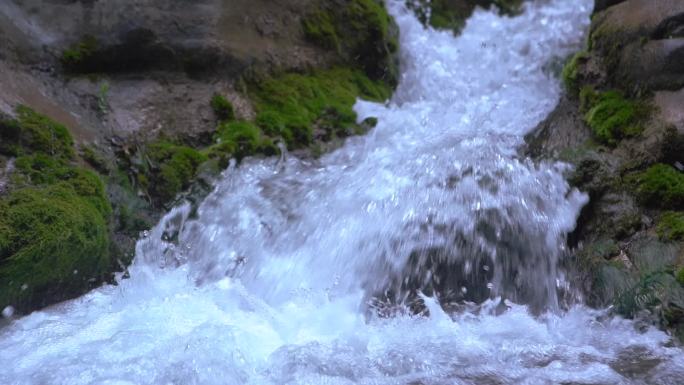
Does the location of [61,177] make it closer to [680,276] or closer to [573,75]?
[680,276]

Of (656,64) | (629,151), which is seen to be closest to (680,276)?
(629,151)

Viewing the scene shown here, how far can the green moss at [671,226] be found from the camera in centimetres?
402

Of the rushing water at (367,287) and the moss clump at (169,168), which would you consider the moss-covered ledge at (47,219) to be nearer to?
the rushing water at (367,287)

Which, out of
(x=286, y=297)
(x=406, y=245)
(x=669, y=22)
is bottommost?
(x=286, y=297)

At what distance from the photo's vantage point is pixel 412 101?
23.5 feet

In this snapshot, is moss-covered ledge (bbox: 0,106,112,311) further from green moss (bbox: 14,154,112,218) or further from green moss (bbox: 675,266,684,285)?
green moss (bbox: 675,266,684,285)

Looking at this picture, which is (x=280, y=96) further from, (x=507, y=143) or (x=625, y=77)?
(x=625, y=77)

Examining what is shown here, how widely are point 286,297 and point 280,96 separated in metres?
2.57

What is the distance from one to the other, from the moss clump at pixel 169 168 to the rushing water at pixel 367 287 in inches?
8.2

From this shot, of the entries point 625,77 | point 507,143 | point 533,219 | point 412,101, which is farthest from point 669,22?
point 412,101

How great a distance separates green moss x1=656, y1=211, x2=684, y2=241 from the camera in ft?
13.2

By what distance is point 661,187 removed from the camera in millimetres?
4359

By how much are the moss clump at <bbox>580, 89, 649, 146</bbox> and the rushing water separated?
0.55 metres

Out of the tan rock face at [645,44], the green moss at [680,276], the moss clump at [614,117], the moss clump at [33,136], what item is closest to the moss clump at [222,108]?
the moss clump at [33,136]
